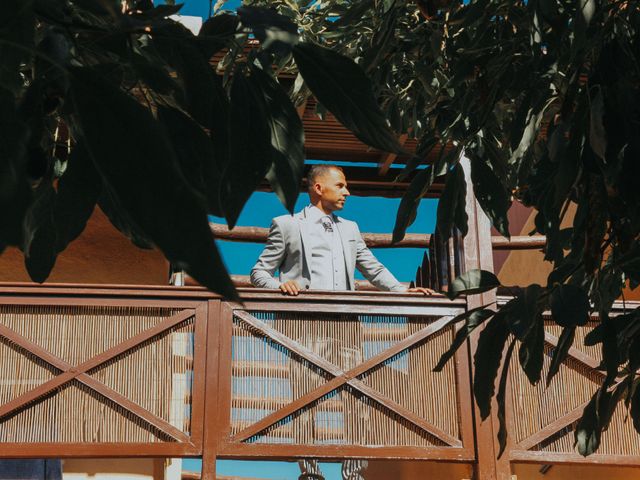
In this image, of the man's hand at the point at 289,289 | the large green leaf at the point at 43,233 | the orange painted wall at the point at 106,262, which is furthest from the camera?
the orange painted wall at the point at 106,262

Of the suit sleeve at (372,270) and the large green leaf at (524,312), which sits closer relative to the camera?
the large green leaf at (524,312)

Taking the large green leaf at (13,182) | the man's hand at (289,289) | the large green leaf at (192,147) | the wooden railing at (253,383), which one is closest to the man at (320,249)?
the man's hand at (289,289)

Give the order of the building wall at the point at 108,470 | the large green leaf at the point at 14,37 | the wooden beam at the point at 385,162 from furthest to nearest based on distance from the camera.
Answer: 1. the wooden beam at the point at 385,162
2. the building wall at the point at 108,470
3. the large green leaf at the point at 14,37

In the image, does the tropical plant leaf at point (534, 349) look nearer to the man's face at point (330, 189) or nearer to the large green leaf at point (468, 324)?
the large green leaf at point (468, 324)

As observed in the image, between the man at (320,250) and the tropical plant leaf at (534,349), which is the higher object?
the man at (320,250)

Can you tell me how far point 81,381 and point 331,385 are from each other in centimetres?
124

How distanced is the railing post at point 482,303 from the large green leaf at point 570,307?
3363 mm

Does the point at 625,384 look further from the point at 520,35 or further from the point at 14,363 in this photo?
the point at 14,363

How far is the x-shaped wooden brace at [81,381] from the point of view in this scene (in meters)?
5.36

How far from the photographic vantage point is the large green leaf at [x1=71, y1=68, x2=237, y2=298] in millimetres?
738

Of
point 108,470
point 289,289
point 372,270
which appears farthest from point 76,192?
point 108,470

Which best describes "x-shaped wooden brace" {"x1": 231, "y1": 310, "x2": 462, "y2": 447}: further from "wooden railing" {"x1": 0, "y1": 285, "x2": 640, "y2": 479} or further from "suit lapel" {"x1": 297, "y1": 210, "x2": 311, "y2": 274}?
"suit lapel" {"x1": 297, "y1": 210, "x2": 311, "y2": 274}

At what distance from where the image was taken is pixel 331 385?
5.58 metres

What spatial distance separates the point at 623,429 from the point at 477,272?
3.97 m
